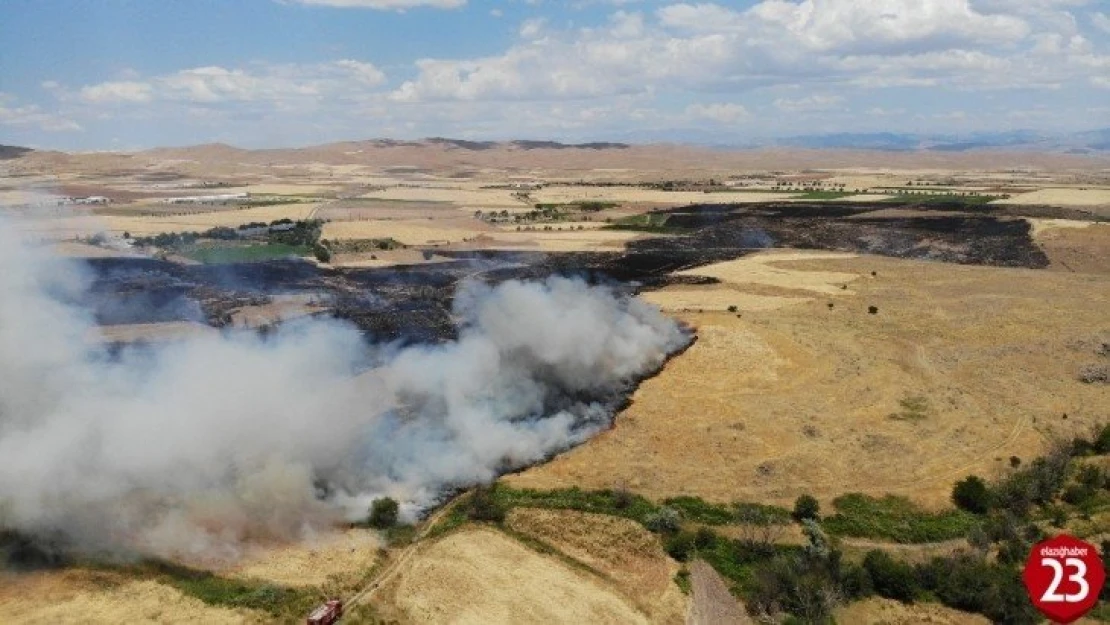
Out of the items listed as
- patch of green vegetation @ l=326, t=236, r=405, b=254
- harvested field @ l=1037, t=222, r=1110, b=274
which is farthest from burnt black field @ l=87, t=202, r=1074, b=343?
patch of green vegetation @ l=326, t=236, r=405, b=254

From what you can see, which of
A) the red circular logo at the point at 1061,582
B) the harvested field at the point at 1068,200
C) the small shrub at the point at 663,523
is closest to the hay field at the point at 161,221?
the small shrub at the point at 663,523

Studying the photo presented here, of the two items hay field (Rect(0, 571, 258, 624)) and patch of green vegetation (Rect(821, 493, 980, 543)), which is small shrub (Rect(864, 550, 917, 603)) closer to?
patch of green vegetation (Rect(821, 493, 980, 543))

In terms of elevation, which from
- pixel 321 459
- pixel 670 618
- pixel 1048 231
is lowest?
pixel 670 618

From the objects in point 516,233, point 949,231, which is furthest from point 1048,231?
point 516,233

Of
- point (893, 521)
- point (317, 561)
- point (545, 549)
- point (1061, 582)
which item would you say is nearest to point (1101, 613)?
point (1061, 582)

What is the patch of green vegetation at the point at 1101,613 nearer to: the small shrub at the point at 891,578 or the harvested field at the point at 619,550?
the small shrub at the point at 891,578

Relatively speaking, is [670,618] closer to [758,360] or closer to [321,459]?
[321,459]
